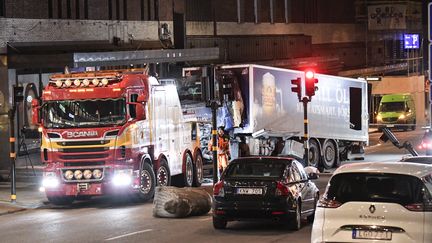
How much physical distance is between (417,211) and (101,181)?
40.6 feet

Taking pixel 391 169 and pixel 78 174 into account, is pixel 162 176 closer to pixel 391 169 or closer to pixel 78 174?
pixel 78 174

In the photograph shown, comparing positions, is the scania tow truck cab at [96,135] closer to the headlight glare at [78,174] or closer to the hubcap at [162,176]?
the headlight glare at [78,174]

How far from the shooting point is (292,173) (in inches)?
659

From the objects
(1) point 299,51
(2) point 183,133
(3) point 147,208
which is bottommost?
(3) point 147,208

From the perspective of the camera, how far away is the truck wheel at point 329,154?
111 feet

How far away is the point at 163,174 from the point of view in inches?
952

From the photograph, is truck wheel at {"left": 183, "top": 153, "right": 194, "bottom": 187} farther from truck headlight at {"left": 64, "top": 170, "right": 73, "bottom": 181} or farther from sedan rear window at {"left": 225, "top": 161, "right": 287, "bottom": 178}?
sedan rear window at {"left": 225, "top": 161, "right": 287, "bottom": 178}

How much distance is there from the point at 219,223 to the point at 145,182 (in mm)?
6454

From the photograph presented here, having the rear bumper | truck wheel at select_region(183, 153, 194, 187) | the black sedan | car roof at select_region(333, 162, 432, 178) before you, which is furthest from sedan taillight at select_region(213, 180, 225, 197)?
truck wheel at select_region(183, 153, 194, 187)

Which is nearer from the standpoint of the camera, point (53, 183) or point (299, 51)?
point (53, 183)

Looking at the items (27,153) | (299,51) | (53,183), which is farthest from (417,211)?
(299,51)

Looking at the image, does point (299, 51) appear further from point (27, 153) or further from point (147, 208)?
point (147, 208)

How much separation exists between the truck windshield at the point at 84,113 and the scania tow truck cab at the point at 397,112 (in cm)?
3976

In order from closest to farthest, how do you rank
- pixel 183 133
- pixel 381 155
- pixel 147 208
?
pixel 147 208 → pixel 183 133 → pixel 381 155
